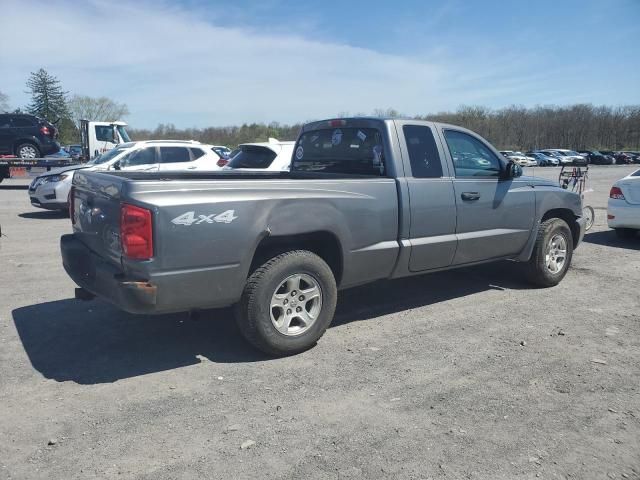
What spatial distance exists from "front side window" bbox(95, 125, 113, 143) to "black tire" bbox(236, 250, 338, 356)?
2131 cm

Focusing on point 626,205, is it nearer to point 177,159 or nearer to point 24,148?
point 177,159

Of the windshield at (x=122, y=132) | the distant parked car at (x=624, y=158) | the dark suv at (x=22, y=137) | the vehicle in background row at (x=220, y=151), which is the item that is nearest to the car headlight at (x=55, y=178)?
the vehicle in background row at (x=220, y=151)

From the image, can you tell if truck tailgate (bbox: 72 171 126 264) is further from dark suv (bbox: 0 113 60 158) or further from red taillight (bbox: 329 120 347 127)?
dark suv (bbox: 0 113 60 158)

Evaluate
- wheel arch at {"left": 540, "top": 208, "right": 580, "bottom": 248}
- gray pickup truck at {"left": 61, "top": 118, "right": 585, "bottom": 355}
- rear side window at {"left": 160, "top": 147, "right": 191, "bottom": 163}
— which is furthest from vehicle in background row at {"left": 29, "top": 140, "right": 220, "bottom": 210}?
wheel arch at {"left": 540, "top": 208, "right": 580, "bottom": 248}

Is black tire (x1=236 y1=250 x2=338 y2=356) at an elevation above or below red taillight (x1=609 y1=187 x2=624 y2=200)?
below

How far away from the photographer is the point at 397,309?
5734 mm

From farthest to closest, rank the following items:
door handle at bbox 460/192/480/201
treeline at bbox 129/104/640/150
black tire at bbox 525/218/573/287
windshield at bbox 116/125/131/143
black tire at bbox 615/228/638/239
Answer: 1. treeline at bbox 129/104/640/150
2. windshield at bbox 116/125/131/143
3. black tire at bbox 615/228/638/239
4. black tire at bbox 525/218/573/287
5. door handle at bbox 460/192/480/201

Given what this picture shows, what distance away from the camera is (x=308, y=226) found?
4.39 metres

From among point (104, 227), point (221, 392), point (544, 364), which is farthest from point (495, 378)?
point (104, 227)

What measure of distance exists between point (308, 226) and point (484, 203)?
229cm

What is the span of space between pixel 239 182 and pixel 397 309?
8.05 feet

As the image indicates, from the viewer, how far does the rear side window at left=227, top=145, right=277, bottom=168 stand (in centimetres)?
1044

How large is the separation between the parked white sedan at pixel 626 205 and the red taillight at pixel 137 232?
8616 mm

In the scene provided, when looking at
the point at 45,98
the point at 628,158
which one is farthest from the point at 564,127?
the point at 45,98
